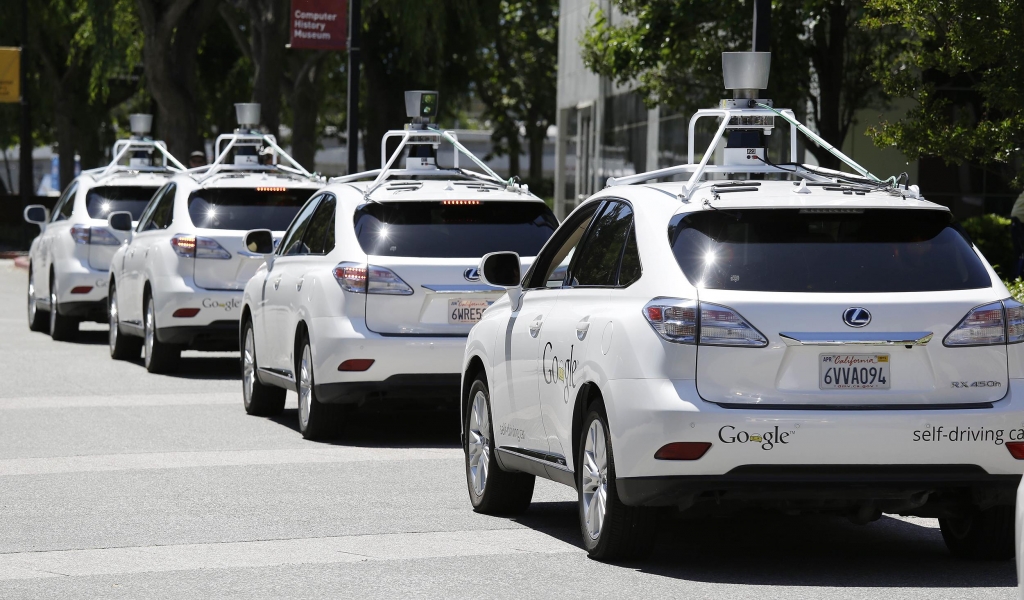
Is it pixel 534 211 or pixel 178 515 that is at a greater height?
pixel 534 211

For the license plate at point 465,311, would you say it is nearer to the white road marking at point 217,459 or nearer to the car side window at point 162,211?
the white road marking at point 217,459

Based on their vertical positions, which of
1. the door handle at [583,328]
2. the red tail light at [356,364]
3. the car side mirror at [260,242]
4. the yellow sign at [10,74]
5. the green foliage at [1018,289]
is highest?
the yellow sign at [10,74]

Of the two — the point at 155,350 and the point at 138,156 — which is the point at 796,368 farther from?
the point at 138,156

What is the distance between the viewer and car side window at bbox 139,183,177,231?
16453 millimetres

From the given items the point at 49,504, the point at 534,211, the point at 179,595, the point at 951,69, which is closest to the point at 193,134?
the point at 951,69

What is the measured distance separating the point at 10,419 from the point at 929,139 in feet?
25.8

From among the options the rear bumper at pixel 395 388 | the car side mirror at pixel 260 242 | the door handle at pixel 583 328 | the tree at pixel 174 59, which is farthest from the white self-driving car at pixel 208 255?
the tree at pixel 174 59

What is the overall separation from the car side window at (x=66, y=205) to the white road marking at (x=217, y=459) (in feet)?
32.0

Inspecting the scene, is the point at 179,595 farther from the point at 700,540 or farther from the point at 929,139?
the point at 929,139

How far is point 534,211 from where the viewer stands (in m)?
12.2

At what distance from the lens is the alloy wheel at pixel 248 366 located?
13.5 metres

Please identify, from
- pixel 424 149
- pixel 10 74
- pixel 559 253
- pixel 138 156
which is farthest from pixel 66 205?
pixel 10 74

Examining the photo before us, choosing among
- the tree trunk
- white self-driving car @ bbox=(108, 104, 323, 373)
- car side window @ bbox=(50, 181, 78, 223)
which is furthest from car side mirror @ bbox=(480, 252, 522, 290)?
the tree trunk

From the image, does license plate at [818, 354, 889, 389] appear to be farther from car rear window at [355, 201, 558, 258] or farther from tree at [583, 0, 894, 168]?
tree at [583, 0, 894, 168]
